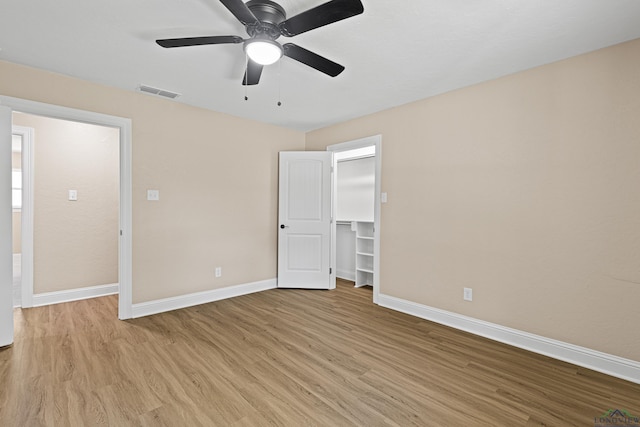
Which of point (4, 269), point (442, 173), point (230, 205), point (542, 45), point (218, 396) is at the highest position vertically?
point (542, 45)

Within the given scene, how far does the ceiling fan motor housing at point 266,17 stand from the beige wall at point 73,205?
344 cm

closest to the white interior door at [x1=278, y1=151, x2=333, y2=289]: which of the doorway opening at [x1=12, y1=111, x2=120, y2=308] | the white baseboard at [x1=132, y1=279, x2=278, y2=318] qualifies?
the white baseboard at [x1=132, y1=279, x2=278, y2=318]

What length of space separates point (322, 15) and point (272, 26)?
16.0 inches

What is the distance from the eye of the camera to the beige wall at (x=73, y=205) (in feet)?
12.0

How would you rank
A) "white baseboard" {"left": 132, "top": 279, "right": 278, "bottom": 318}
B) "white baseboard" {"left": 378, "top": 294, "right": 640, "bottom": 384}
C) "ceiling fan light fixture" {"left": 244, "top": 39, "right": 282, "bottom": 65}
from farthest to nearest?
"white baseboard" {"left": 132, "top": 279, "right": 278, "bottom": 318} → "white baseboard" {"left": 378, "top": 294, "right": 640, "bottom": 384} → "ceiling fan light fixture" {"left": 244, "top": 39, "right": 282, "bottom": 65}

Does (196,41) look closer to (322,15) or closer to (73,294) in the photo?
(322,15)

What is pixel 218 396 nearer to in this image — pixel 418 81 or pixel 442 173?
pixel 442 173

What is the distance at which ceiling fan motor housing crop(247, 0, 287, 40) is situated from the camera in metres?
1.80

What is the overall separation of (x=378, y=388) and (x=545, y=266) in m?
1.81

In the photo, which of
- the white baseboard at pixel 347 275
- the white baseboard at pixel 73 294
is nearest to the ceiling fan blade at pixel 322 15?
the white baseboard at pixel 347 275

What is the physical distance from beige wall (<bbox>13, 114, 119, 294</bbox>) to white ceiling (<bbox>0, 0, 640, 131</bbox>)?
53.4 inches

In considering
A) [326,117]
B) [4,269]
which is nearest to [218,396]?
[4,269]

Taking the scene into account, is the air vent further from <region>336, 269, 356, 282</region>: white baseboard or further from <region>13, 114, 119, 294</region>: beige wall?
<region>336, 269, 356, 282</region>: white baseboard

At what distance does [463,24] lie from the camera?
80.9 inches
